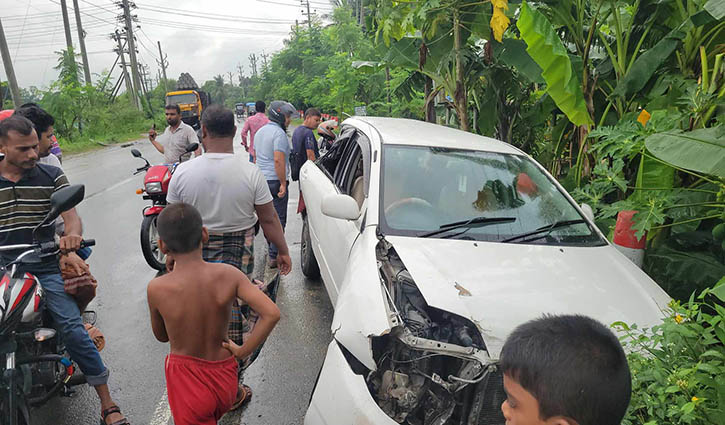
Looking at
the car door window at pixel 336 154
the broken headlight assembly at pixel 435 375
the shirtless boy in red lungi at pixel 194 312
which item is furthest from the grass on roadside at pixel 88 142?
the broken headlight assembly at pixel 435 375

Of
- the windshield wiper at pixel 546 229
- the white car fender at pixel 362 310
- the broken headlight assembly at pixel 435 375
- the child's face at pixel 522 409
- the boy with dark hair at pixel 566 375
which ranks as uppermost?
the boy with dark hair at pixel 566 375

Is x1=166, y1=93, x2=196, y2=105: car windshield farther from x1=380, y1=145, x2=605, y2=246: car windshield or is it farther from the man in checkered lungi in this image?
x1=380, y1=145, x2=605, y2=246: car windshield

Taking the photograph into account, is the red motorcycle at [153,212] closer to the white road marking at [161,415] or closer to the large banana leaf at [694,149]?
the white road marking at [161,415]

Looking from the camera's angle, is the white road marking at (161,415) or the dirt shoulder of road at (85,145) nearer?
the white road marking at (161,415)

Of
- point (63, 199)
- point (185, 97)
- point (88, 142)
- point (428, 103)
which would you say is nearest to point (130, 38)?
point (185, 97)

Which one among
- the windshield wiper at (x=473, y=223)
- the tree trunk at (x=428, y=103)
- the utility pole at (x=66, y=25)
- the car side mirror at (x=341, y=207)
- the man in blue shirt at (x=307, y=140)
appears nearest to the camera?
the windshield wiper at (x=473, y=223)

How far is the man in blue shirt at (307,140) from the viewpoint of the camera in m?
6.55

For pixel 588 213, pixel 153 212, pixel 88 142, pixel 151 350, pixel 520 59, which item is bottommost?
pixel 88 142

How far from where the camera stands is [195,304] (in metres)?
2.21

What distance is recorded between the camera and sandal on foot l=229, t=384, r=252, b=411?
325cm

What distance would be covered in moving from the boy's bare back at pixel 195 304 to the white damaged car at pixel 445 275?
552mm

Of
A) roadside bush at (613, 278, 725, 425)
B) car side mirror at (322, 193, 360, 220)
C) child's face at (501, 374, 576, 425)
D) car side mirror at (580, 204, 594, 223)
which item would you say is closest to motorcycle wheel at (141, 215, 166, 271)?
car side mirror at (322, 193, 360, 220)

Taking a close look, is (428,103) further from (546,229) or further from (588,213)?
(546,229)

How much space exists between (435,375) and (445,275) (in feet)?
1.84
